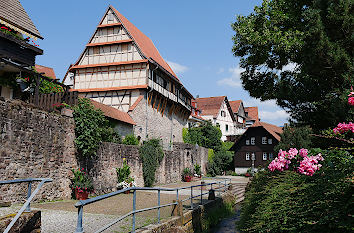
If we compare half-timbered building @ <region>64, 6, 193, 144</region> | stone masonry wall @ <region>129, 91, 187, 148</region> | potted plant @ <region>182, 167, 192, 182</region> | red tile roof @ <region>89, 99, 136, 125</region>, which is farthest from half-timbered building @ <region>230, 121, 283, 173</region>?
red tile roof @ <region>89, 99, 136, 125</region>

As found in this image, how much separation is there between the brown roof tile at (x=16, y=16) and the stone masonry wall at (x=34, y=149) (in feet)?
19.6

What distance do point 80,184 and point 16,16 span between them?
8980mm

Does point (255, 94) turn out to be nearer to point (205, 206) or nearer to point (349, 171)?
point (205, 206)

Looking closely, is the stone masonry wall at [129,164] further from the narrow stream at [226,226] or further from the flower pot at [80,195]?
the narrow stream at [226,226]

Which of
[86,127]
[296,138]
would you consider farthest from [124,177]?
[296,138]

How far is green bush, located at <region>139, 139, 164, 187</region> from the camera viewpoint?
18672 mm

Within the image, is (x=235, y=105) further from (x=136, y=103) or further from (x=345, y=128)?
(x=345, y=128)

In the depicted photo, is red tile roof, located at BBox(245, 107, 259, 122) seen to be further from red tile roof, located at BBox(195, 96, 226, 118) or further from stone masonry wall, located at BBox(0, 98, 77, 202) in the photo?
→ stone masonry wall, located at BBox(0, 98, 77, 202)

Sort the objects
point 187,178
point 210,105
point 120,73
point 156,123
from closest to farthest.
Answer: point 120,73 < point 187,178 < point 156,123 < point 210,105

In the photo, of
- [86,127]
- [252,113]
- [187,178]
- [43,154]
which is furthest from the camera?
[252,113]

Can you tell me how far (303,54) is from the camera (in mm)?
9750

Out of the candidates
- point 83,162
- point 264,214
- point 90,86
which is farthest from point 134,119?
point 264,214

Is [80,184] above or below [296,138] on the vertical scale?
below

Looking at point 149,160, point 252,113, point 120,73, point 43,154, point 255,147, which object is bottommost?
point 149,160
